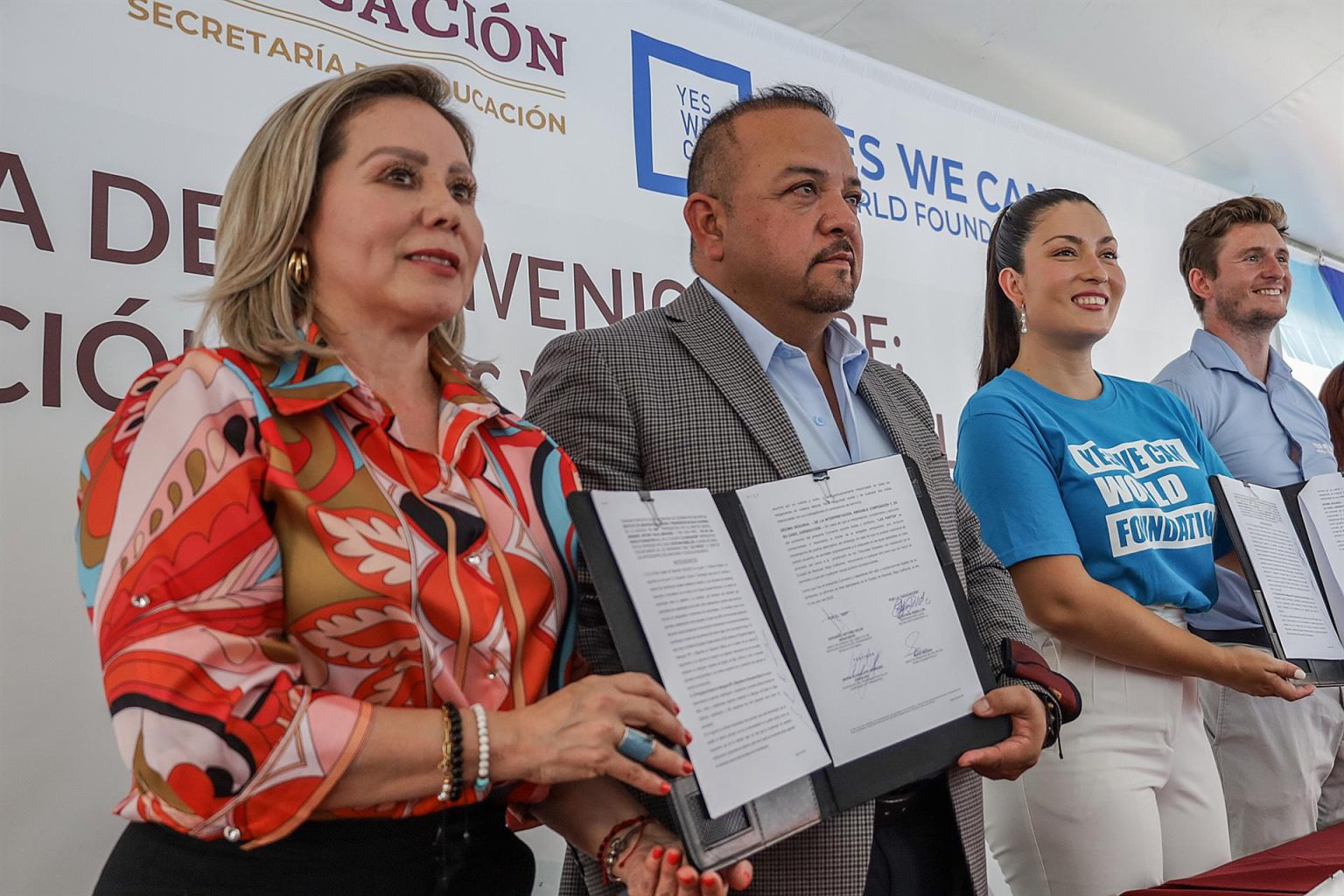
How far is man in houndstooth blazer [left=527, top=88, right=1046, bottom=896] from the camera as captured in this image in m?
1.36

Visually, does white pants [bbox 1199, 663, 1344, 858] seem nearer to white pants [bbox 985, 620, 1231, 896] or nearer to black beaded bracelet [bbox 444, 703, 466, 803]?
white pants [bbox 985, 620, 1231, 896]

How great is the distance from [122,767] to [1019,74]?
358 centimetres

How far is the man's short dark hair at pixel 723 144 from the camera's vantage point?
6.07 ft

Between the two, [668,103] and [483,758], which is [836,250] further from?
[668,103]

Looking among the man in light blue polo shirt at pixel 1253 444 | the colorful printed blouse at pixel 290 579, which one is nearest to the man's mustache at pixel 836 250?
the colorful printed blouse at pixel 290 579

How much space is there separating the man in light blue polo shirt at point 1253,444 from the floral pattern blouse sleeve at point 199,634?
1.82 m

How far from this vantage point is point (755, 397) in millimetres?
Result: 1545

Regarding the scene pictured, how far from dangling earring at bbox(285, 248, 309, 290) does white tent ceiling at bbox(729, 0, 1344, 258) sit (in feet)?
7.91

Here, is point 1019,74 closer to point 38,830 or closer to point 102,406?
point 102,406

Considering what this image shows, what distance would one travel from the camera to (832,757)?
4.02 feet

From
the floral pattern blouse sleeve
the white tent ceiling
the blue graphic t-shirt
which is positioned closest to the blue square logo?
the white tent ceiling

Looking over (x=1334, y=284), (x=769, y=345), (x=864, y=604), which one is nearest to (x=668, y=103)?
(x=769, y=345)

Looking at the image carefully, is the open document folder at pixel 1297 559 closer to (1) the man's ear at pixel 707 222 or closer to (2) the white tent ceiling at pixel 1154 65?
(1) the man's ear at pixel 707 222

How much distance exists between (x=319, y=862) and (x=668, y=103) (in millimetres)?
2223
